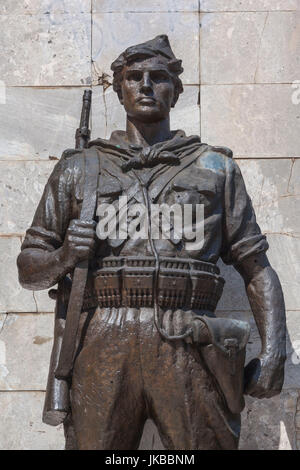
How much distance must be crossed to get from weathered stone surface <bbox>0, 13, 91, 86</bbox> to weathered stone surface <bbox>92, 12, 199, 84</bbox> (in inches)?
3.3

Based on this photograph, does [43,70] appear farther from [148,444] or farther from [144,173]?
[148,444]

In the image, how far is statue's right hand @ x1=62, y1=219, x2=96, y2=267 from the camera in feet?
17.6

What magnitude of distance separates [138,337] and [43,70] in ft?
9.24

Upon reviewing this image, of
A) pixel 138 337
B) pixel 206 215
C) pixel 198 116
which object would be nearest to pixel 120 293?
pixel 138 337

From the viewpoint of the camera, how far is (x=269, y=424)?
259 inches

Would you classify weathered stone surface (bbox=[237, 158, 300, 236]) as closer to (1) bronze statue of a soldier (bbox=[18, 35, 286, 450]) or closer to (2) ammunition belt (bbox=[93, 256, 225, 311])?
(1) bronze statue of a soldier (bbox=[18, 35, 286, 450])

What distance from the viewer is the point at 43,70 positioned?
734 centimetres

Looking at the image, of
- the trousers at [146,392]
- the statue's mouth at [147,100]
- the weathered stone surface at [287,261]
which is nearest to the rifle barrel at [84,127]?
the statue's mouth at [147,100]

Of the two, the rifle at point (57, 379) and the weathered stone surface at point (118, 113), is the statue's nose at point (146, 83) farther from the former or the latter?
the weathered stone surface at point (118, 113)

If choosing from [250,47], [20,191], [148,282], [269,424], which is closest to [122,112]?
[20,191]

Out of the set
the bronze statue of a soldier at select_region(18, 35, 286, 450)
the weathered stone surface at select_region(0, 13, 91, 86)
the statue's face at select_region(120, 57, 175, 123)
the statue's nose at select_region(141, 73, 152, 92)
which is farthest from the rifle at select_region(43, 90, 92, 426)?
the weathered stone surface at select_region(0, 13, 91, 86)

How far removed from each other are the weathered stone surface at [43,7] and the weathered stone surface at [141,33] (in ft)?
0.45

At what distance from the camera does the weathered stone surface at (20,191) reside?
704 centimetres
